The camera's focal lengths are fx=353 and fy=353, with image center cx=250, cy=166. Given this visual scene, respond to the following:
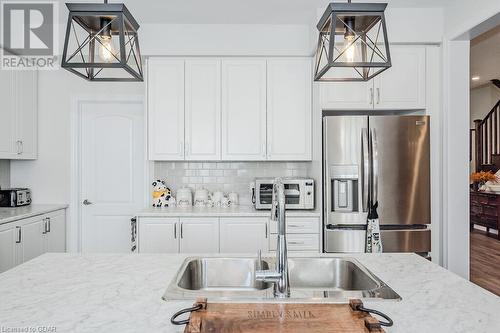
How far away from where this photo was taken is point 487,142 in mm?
7328

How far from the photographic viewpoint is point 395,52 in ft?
10.1

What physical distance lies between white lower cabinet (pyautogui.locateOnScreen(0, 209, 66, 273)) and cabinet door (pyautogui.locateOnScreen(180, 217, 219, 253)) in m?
1.36

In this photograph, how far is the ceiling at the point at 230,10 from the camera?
2.91 m

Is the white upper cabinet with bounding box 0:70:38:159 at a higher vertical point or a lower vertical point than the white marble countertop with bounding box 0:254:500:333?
higher

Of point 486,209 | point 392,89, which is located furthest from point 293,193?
point 486,209

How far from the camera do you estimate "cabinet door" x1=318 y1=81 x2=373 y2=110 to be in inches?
123

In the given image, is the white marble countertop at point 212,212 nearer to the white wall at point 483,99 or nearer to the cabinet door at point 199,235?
the cabinet door at point 199,235

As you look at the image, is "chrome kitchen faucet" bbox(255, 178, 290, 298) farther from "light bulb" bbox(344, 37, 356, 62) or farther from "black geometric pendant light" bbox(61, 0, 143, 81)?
"black geometric pendant light" bbox(61, 0, 143, 81)

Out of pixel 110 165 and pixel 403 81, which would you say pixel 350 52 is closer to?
pixel 403 81

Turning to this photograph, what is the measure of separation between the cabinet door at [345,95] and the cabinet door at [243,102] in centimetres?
59

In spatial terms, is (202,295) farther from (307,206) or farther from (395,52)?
(395,52)

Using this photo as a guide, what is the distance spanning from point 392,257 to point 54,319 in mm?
1453

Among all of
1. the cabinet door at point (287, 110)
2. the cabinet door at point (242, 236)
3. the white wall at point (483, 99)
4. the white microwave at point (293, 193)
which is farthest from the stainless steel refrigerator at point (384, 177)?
the white wall at point (483, 99)

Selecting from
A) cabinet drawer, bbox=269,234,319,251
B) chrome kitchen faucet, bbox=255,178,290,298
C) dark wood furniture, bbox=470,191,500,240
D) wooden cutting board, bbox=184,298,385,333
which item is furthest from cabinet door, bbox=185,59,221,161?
dark wood furniture, bbox=470,191,500,240
